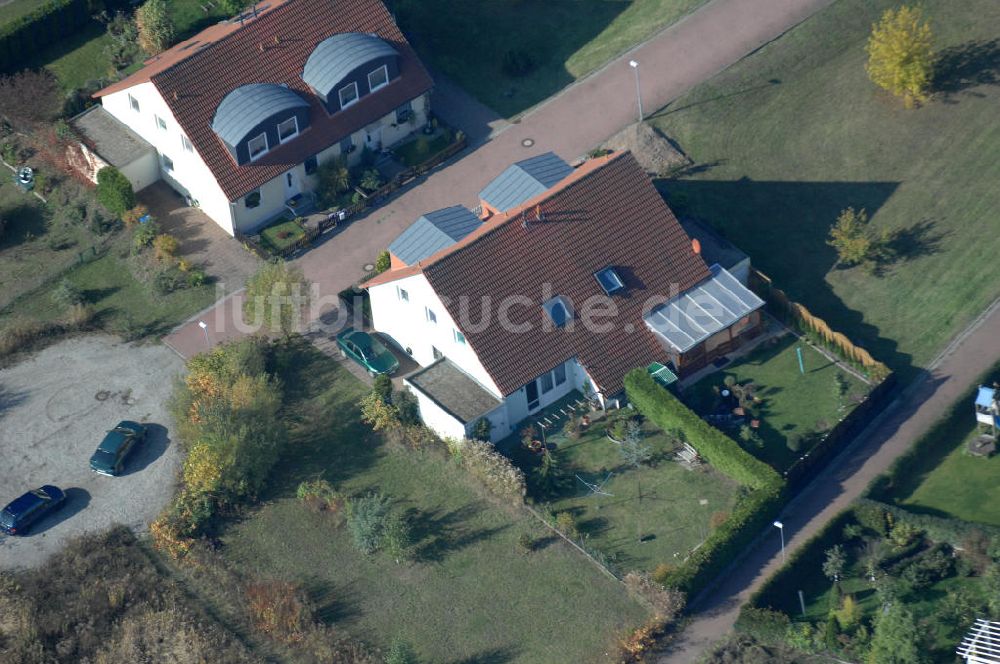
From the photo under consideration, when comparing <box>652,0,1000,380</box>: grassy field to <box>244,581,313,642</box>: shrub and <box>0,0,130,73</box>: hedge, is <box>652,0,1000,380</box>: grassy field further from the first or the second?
<box>0,0,130,73</box>: hedge

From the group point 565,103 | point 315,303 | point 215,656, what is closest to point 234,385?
point 315,303

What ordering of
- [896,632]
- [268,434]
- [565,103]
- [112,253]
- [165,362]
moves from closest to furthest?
[896,632] < [268,434] < [165,362] < [112,253] < [565,103]

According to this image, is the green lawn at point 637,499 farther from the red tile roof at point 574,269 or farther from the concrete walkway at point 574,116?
the concrete walkway at point 574,116

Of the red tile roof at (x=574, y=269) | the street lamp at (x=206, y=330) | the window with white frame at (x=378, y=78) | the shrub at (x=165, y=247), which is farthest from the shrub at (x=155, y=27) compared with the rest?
the red tile roof at (x=574, y=269)

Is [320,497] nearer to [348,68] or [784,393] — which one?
[784,393]

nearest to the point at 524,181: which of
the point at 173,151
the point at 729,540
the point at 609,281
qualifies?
the point at 609,281

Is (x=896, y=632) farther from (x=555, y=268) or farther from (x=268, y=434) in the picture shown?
(x=268, y=434)
